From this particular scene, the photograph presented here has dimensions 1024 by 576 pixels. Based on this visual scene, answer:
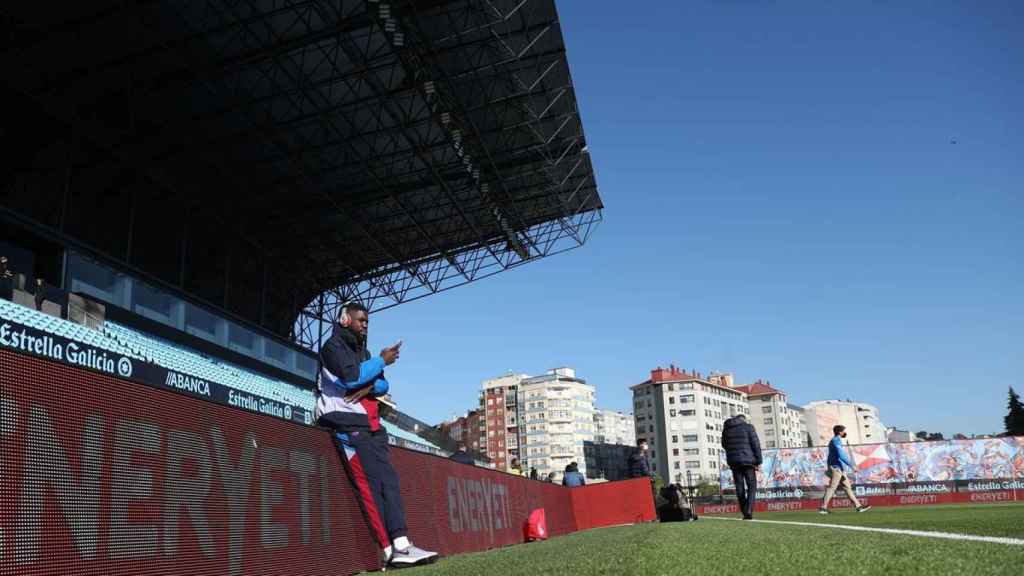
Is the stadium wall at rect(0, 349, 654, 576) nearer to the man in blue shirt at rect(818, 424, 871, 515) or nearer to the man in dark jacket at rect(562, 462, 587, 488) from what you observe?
the man in blue shirt at rect(818, 424, 871, 515)

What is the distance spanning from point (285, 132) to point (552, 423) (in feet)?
373

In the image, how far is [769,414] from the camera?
15150 cm

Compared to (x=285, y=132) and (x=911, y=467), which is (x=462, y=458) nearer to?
(x=285, y=132)

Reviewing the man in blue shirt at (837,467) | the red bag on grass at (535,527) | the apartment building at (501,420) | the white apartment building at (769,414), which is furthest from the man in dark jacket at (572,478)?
the white apartment building at (769,414)

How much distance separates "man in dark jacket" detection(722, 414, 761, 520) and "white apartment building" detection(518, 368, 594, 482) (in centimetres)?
12208

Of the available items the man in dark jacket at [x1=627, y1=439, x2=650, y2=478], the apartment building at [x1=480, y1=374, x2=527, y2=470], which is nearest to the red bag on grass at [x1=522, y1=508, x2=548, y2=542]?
the man in dark jacket at [x1=627, y1=439, x2=650, y2=478]

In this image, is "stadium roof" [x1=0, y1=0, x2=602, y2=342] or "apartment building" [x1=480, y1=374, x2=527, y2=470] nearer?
"stadium roof" [x1=0, y1=0, x2=602, y2=342]

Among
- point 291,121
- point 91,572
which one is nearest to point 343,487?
point 91,572

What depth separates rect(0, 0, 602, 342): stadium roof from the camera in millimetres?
18891

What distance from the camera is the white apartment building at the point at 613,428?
6403 inches

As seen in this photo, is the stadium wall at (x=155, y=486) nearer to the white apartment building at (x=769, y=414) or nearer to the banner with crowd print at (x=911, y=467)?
the banner with crowd print at (x=911, y=467)

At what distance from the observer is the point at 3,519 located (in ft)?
8.91

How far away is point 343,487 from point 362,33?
16.6 metres

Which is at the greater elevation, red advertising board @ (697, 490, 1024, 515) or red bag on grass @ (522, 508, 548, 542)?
red bag on grass @ (522, 508, 548, 542)
